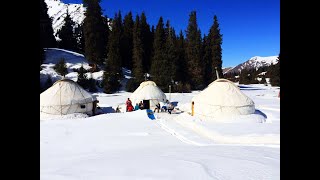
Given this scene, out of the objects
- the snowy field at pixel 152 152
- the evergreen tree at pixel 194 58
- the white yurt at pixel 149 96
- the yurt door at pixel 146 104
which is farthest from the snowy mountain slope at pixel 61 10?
the snowy field at pixel 152 152

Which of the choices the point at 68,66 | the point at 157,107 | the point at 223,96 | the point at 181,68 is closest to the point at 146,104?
the point at 157,107

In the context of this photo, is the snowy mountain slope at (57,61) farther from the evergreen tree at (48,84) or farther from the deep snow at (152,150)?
the deep snow at (152,150)

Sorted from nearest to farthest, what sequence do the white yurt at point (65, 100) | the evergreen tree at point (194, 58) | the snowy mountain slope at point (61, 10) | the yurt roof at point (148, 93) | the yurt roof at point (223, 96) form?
the yurt roof at point (223, 96) < the white yurt at point (65, 100) < the yurt roof at point (148, 93) < the evergreen tree at point (194, 58) < the snowy mountain slope at point (61, 10)

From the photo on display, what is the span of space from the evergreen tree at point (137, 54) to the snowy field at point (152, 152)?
20639mm

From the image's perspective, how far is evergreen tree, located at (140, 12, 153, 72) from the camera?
41.4 meters

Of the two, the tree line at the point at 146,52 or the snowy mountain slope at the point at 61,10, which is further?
the snowy mountain slope at the point at 61,10

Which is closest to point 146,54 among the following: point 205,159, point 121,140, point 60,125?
point 60,125

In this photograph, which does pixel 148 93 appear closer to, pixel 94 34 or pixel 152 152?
pixel 152 152

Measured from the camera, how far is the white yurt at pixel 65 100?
1680 centimetres
